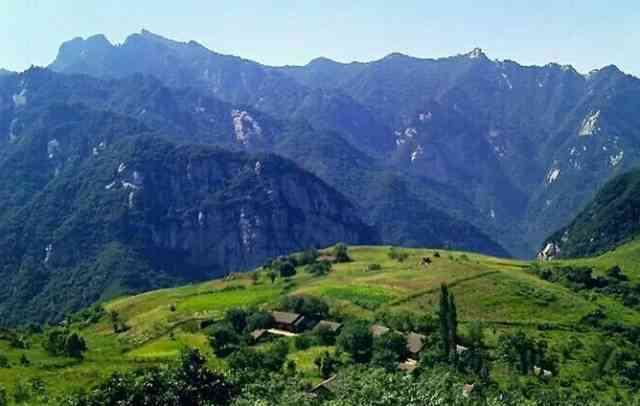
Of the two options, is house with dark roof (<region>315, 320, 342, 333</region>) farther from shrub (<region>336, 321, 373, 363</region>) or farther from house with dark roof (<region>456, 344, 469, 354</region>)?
house with dark roof (<region>456, 344, 469, 354</region>)

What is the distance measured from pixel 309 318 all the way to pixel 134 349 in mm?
28285

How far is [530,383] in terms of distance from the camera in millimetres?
99188

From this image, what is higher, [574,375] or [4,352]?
[4,352]

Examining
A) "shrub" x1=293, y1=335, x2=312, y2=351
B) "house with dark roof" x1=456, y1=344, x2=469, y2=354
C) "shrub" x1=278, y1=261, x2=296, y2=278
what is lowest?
"house with dark roof" x1=456, y1=344, x2=469, y2=354

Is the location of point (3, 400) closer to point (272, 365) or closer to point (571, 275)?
point (272, 365)

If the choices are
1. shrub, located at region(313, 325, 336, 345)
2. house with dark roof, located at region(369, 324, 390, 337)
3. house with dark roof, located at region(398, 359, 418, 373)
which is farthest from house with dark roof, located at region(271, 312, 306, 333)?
house with dark roof, located at region(398, 359, 418, 373)

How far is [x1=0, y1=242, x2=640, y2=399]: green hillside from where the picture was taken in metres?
101

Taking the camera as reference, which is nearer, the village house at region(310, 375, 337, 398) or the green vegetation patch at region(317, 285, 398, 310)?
the village house at region(310, 375, 337, 398)

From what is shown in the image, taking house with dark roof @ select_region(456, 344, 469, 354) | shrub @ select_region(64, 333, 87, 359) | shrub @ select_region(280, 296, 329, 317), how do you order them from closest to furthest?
shrub @ select_region(64, 333, 87, 359) → house with dark roof @ select_region(456, 344, 469, 354) → shrub @ select_region(280, 296, 329, 317)

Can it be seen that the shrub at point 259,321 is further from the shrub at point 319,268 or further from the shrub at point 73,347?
the shrub at point 319,268

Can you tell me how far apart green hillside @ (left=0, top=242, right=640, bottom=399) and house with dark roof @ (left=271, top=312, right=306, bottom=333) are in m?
5.94

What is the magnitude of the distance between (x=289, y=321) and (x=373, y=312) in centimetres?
1648

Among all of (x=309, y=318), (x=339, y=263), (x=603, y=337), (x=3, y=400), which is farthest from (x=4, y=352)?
(x=339, y=263)

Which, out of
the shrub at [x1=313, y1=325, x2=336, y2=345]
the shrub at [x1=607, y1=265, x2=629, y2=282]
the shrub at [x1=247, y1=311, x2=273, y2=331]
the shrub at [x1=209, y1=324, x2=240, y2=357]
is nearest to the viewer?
the shrub at [x1=209, y1=324, x2=240, y2=357]
